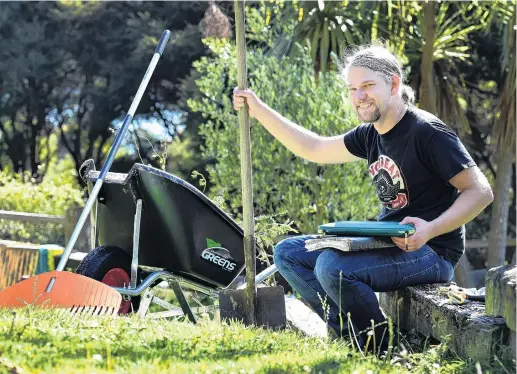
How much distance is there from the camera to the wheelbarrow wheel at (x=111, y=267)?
15.5ft

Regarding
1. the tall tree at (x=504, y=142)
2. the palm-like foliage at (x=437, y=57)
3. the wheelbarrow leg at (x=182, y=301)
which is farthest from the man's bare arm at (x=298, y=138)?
the tall tree at (x=504, y=142)

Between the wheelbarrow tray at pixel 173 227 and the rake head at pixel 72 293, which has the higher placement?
the wheelbarrow tray at pixel 173 227

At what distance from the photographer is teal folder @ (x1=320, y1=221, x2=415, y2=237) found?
11.6 feet

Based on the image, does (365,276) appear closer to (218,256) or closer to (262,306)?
(262,306)

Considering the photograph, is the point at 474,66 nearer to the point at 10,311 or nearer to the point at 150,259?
the point at 150,259

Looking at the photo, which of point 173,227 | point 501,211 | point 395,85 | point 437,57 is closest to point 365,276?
point 395,85

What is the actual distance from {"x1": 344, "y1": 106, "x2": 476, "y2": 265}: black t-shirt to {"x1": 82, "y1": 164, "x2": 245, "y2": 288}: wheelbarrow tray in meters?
1.27

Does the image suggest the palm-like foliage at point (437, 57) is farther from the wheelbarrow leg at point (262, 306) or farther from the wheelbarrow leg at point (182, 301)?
the wheelbarrow leg at point (262, 306)

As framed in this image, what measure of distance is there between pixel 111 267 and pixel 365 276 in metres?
1.71

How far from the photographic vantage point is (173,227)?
4.93 metres

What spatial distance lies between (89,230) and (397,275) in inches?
197

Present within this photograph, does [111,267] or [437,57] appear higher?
[437,57]

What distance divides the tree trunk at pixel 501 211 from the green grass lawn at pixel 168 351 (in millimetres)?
8505

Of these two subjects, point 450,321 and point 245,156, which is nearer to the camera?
point 450,321
